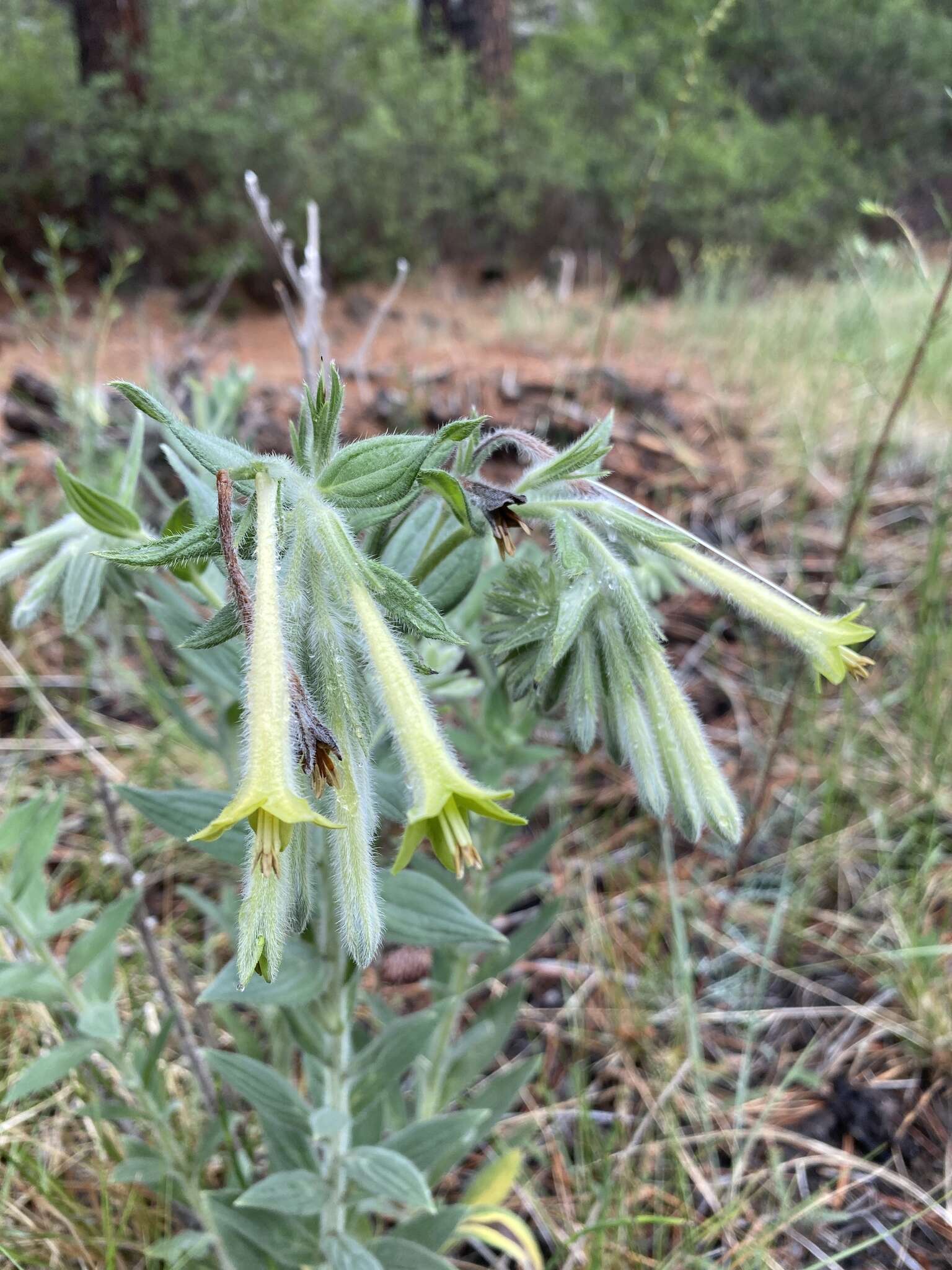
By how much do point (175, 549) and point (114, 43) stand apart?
7914 mm

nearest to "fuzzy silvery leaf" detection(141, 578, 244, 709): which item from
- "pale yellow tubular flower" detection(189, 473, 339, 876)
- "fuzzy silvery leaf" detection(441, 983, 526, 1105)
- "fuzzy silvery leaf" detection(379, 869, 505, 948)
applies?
"fuzzy silvery leaf" detection(379, 869, 505, 948)

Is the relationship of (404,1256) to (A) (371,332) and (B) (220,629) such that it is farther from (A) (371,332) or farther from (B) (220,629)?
(A) (371,332)

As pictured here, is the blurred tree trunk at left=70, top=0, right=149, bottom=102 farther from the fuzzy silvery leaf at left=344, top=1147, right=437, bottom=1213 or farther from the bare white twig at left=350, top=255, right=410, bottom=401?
the fuzzy silvery leaf at left=344, top=1147, right=437, bottom=1213

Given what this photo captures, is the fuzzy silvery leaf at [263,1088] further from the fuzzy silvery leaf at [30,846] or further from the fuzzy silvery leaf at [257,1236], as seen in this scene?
the fuzzy silvery leaf at [30,846]

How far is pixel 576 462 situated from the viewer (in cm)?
116

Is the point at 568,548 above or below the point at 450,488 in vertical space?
below

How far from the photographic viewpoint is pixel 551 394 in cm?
432

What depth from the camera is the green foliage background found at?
291 inches

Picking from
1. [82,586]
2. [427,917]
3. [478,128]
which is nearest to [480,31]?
[478,128]

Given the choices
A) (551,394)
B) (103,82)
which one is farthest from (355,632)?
(103,82)

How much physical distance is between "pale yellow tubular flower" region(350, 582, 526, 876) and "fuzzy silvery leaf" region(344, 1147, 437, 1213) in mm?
680

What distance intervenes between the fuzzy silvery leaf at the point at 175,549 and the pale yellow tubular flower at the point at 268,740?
0.06 meters

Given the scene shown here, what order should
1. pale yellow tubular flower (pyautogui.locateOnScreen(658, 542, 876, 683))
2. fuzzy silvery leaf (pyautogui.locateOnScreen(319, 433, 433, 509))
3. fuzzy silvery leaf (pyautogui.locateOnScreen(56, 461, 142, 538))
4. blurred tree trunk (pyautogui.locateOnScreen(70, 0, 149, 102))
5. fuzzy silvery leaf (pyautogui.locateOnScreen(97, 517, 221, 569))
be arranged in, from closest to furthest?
fuzzy silvery leaf (pyautogui.locateOnScreen(97, 517, 221, 569)) → fuzzy silvery leaf (pyautogui.locateOnScreen(319, 433, 433, 509)) → pale yellow tubular flower (pyautogui.locateOnScreen(658, 542, 876, 683)) → fuzzy silvery leaf (pyautogui.locateOnScreen(56, 461, 142, 538)) → blurred tree trunk (pyautogui.locateOnScreen(70, 0, 149, 102))

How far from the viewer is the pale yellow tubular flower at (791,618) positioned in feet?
3.75
